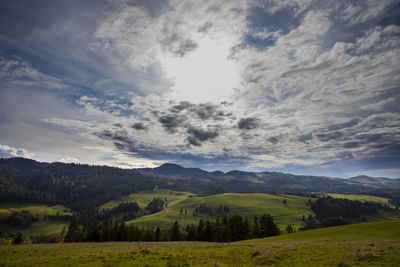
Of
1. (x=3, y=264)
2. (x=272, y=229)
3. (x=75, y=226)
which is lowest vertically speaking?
(x=75, y=226)

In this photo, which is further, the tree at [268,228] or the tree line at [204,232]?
the tree at [268,228]

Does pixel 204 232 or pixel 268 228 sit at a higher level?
pixel 268 228

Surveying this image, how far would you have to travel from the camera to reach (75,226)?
8806 cm

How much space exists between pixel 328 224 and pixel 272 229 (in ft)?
557

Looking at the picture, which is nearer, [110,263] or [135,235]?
[110,263]

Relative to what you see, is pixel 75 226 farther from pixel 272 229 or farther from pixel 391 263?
pixel 391 263

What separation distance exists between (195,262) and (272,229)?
66112 mm

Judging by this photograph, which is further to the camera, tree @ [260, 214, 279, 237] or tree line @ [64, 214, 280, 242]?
tree @ [260, 214, 279, 237]

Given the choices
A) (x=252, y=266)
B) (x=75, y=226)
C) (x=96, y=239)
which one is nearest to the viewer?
(x=252, y=266)

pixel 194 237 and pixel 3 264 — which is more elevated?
pixel 3 264

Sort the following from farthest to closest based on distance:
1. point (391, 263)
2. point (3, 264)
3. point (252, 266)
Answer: point (3, 264)
point (252, 266)
point (391, 263)

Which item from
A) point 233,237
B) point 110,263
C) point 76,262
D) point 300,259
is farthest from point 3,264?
point 233,237

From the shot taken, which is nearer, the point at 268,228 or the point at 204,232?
the point at 204,232

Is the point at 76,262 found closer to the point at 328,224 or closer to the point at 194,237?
the point at 194,237
